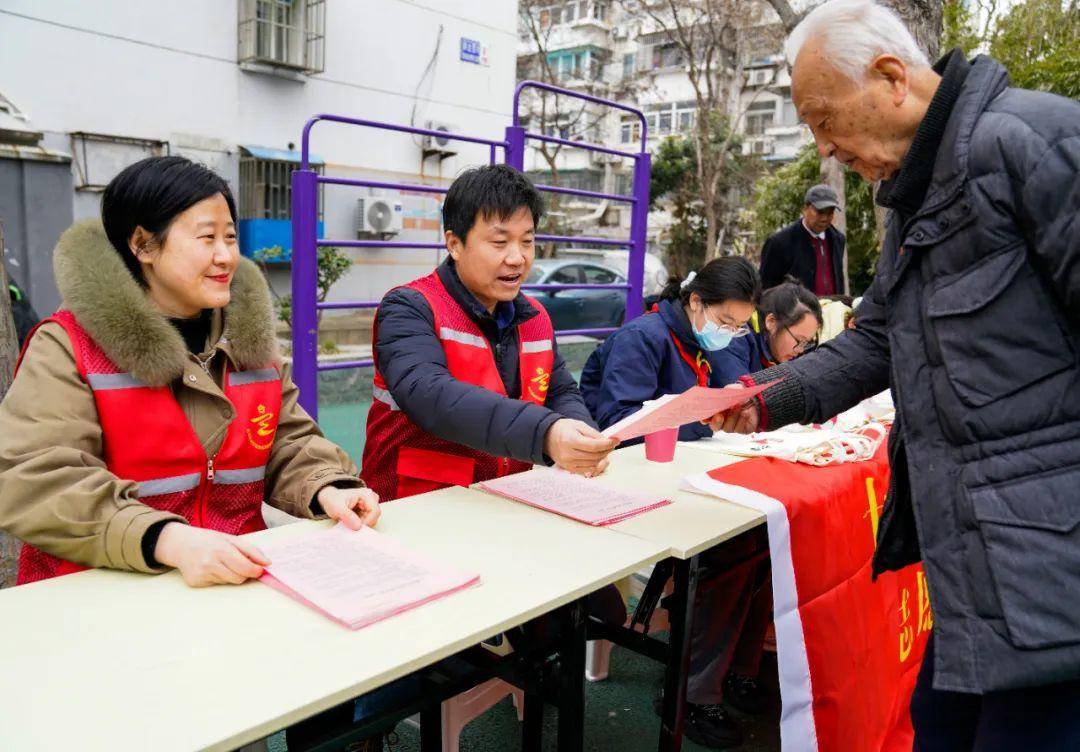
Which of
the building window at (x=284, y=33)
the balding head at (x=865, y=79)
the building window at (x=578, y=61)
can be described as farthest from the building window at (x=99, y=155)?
the building window at (x=578, y=61)

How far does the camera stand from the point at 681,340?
9.43 feet

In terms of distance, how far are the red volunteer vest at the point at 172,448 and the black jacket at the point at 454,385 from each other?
0.35 m

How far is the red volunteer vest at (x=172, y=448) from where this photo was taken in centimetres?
153

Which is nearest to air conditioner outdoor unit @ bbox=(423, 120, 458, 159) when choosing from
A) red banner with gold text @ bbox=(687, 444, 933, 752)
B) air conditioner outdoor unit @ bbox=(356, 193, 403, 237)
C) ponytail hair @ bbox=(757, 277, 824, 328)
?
air conditioner outdoor unit @ bbox=(356, 193, 403, 237)

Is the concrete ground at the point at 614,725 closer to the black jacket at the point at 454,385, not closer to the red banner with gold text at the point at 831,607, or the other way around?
the red banner with gold text at the point at 831,607

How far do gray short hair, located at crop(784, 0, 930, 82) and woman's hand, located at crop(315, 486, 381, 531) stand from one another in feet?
3.94

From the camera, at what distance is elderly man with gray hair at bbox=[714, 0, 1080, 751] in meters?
1.14

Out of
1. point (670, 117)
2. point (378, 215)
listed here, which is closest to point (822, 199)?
point (378, 215)

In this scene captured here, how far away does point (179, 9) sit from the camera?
9125 millimetres

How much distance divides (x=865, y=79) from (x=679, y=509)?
3.40 ft

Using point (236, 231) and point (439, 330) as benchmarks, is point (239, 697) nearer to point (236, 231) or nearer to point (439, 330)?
point (236, 231)

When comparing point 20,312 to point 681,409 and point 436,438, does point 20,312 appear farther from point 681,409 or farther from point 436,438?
point 681,409

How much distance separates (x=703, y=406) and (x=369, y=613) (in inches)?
32.5

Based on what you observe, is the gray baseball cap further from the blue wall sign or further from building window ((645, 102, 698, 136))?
building window ((645, 102, 698, 136))
